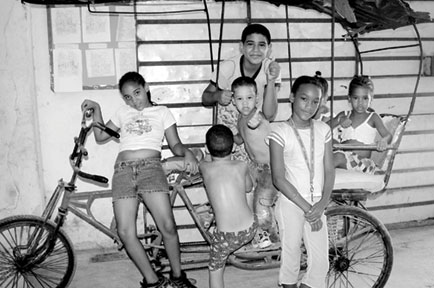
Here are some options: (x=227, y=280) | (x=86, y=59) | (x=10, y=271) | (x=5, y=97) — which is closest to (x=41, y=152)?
(x=5, y=97)

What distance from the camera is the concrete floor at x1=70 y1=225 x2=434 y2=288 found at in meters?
4.42

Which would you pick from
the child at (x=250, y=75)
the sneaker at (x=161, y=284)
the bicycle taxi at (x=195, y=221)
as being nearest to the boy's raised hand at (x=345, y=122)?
the bicycle taxi at (x=195, y=221)

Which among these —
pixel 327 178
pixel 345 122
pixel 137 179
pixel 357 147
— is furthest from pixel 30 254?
pixel 345 122

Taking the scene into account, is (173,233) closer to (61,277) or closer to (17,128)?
(61,277)

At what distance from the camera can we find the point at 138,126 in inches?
158

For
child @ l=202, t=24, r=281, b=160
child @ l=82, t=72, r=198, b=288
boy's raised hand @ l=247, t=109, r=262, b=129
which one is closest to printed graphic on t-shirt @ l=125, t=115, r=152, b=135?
child @ l=82, t=72, r=198, b=288

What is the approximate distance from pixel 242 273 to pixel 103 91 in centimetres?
239

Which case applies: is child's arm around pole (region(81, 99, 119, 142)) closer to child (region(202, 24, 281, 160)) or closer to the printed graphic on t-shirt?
the printed graphic on t-shirt

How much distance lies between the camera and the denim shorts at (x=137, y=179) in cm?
386

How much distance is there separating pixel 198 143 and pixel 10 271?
91.9 inches

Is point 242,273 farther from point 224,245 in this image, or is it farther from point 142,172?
point 142,172

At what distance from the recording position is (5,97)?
4875 mm

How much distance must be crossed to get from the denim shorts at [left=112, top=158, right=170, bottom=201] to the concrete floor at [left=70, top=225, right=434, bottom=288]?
1.10 m

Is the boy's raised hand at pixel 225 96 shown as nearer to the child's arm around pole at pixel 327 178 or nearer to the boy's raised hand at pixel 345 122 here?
the child's arm around pole at pixel 327 178
